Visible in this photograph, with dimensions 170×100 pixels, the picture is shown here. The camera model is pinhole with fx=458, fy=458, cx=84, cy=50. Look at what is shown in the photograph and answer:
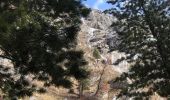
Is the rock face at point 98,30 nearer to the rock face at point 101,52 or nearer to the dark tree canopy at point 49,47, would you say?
the rock face at point 101,52

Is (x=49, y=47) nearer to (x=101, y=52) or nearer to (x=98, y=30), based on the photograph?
(x=101, y=52)

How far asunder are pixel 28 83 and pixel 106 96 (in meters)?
58.0

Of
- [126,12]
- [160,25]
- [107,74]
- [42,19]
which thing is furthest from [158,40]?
[107,74]

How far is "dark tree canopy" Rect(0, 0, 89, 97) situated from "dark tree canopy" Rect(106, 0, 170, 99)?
1415cm

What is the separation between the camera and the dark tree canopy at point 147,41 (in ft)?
90.2

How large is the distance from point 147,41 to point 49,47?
50.6 ft

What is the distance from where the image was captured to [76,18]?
14.0 m

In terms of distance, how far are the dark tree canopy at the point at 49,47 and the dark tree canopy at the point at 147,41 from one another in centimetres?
1415

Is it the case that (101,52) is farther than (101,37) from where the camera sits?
No

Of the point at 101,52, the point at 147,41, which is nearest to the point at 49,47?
the point at 147,41

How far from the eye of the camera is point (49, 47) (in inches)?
531

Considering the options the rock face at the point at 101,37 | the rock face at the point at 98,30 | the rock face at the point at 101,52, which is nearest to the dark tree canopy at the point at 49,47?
the rock face at the point at 101,52

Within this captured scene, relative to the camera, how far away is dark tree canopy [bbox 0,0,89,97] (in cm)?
1279

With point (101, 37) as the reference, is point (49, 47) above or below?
below
